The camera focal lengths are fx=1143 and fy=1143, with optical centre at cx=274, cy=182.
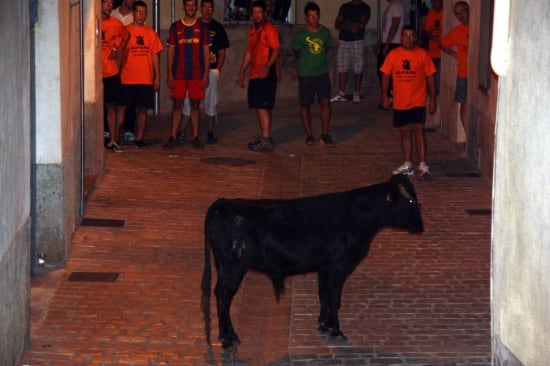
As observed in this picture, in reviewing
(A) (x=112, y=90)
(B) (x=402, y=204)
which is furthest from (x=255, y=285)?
(A) (x=112, y=90)

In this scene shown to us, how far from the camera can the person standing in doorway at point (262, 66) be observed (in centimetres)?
1638

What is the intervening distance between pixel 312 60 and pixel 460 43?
221 centimetres

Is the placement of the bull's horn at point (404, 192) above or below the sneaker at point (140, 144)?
above

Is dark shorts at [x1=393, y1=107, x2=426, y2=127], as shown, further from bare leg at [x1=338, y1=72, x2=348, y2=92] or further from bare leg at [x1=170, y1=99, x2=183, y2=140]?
bare leg at [x1=338, y1=72, x2=348, y2=92]

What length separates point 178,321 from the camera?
9.48 m

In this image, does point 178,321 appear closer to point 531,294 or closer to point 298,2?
point 531,294

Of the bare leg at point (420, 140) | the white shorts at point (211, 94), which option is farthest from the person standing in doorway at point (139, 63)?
the bare leg at point (420, 140)

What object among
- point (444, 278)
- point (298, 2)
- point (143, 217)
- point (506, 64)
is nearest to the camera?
point (506, 64)

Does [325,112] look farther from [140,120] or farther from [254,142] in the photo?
[140,120]

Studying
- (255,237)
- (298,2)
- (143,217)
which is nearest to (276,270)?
(255,237)

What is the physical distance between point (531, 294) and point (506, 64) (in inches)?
57.8

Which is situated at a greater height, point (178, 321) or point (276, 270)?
point (276, 270)

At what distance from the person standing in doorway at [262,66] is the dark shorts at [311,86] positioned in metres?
0.53

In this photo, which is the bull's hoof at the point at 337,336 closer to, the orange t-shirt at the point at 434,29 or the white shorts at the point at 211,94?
the white shorts at the point at 211,94
